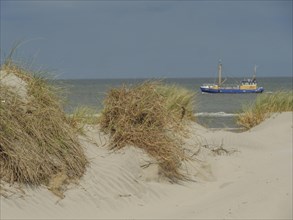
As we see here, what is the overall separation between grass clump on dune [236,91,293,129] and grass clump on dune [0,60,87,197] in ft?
30.5

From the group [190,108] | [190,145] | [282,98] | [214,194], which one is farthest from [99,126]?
[282,98]

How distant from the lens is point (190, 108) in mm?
15781

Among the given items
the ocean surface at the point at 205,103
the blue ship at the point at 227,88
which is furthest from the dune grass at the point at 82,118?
the blue ship at the point at 227,88

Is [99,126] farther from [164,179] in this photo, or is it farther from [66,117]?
[164,179]

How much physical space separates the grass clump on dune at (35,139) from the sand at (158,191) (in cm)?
20

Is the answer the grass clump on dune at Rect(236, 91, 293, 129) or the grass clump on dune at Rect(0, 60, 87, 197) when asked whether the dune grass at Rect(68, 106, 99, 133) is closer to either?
the grass clump on dune at Rect(0, 60, 87, 197)

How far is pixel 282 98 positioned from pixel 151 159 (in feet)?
31.9

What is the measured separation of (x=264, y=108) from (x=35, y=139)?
1085 centimetres

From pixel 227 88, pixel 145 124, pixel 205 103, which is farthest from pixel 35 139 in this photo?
pixel 227 88

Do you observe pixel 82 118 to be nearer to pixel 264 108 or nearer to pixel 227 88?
pixel 264 108

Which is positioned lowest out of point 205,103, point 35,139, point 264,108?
point 205,103

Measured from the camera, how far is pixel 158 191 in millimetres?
8805

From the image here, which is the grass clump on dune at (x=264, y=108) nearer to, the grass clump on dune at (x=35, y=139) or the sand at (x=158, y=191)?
the sand at (x=158, y=191)

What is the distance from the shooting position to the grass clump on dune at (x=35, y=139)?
757 centimetres
